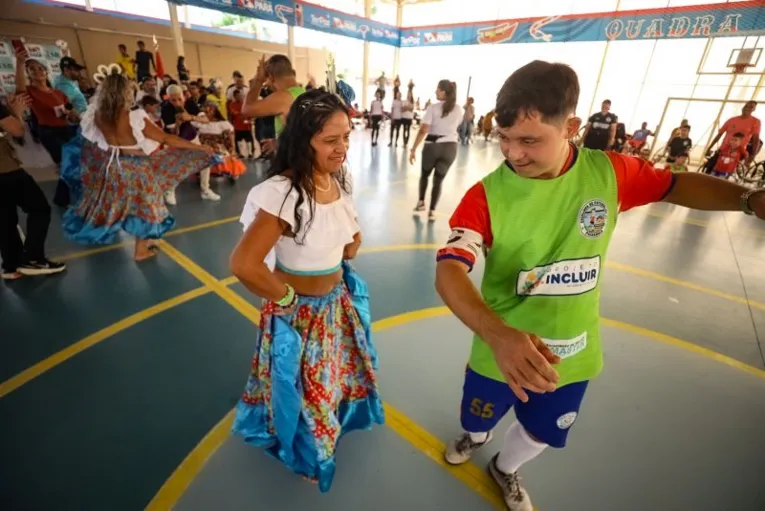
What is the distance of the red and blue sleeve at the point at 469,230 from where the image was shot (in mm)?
1155

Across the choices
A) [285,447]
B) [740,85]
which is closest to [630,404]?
[285,447]

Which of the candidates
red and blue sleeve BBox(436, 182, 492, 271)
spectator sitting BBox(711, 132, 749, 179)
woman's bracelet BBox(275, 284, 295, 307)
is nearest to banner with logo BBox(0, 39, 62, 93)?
woman's bracelet BBox(275, 284, 295, 307)

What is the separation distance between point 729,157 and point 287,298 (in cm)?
1069

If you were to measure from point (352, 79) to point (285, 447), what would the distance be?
2058 cm

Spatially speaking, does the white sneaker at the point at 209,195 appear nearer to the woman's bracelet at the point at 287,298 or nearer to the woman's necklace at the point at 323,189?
the woman's necklace at the point at 323,189

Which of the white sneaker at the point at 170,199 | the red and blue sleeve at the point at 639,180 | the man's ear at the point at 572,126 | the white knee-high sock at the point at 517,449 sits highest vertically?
the man's ear at the point at 572,126

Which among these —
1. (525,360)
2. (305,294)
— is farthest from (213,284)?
(525,360)

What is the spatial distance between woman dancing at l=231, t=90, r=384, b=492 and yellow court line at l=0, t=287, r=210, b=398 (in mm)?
1725

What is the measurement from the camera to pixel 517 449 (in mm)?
1750

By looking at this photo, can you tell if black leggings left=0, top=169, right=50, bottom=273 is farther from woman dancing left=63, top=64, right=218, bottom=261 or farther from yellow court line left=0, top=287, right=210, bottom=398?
yellow court line left=0, top=287, right=210, bottom=398

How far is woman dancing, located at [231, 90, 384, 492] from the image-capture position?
145 centimetres

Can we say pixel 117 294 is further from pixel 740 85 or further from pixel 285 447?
pixel 740 85

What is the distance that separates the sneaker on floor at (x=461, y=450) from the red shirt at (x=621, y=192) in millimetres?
1297

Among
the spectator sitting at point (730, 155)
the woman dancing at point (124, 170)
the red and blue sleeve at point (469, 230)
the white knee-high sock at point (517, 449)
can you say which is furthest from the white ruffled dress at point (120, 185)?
the spectator sitting at point (730, 155)
